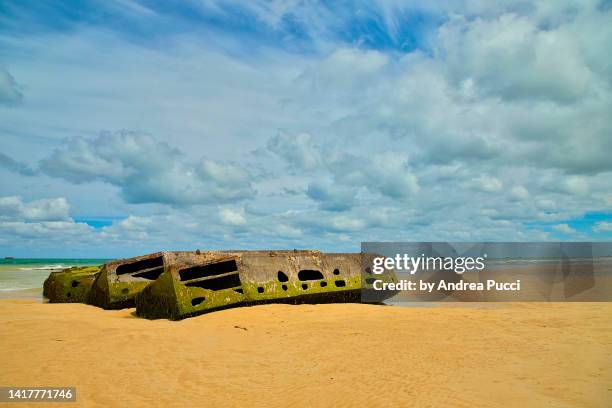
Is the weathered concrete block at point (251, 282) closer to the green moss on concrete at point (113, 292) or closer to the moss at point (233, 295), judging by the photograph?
the moss at point (233, 295)

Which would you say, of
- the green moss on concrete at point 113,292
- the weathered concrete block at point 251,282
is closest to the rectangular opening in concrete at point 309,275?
the weathered concrete block at point 251,282

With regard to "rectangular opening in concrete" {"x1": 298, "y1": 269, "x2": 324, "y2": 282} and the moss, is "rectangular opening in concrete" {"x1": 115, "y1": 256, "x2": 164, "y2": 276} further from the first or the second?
"rectangular opening in concrete" {"x1": 298, "y1": 269, "x2": 324, "y2": 282}

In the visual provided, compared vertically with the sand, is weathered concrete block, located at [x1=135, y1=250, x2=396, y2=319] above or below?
above

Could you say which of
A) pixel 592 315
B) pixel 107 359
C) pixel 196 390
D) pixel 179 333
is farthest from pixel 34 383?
pixel 592 315

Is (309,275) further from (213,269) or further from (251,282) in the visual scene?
(213,269)

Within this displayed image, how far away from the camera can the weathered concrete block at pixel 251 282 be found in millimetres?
10422

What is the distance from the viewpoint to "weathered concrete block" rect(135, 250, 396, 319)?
10422 mm

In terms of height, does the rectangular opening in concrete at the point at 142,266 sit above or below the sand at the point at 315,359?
above

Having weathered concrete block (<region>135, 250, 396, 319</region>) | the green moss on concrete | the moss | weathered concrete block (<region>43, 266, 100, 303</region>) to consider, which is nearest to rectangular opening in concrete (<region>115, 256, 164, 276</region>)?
the green moss on concrete

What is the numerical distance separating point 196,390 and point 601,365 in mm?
5494

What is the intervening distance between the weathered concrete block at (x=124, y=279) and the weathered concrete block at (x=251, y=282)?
609mm

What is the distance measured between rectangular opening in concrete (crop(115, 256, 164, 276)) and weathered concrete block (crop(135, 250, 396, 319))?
5.07ft

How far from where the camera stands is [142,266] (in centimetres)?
1414

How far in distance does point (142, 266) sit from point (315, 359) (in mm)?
9053
